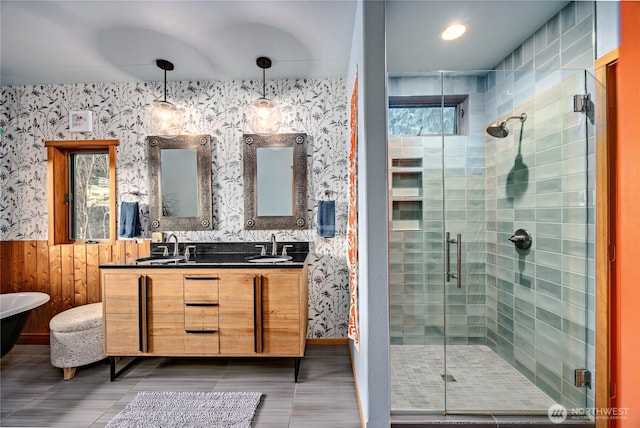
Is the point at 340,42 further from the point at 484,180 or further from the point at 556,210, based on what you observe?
the point at 556,210

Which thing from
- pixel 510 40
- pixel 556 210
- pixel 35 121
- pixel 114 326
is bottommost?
pixel 114 326

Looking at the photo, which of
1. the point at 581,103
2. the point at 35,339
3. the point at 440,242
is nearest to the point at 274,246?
the point at 440,242

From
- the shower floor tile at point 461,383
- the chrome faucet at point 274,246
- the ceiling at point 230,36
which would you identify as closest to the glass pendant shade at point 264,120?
the ceiling at point 230,36

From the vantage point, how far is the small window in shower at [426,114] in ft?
6.53

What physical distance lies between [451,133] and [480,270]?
3.16ft

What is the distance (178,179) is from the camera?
2.95 meters

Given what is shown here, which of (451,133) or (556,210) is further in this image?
(451,133)

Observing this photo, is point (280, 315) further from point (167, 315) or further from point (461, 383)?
point (461, 383)

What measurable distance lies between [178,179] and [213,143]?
489 mm

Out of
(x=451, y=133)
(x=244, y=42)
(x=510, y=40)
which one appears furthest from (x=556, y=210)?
(x=244, y=42)

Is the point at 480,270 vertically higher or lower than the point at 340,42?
lower

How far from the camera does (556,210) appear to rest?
6.23 feet

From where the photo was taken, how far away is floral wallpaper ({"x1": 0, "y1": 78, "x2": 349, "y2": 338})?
2.94 metres

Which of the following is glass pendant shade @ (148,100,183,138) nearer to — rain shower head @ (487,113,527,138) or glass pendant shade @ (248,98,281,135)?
glass pendant shade @ (248,98,281,135)
